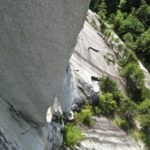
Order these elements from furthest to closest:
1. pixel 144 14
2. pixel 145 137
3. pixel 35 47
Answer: pixel 144 14 → pixel 145 137 → pixel 35 47

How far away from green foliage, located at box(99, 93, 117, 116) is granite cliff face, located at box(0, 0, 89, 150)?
577 cm

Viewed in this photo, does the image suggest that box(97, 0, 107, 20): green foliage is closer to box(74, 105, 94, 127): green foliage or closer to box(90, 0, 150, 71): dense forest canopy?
box(90, 0, 150, 71): dense forest canopy

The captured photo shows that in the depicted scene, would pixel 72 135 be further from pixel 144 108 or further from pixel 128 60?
pixel 128 60

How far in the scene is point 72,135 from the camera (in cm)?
1088

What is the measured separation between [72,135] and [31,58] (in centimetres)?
503

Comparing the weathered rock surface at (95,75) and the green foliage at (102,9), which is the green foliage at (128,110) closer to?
the weathered rock surface at (95,75)

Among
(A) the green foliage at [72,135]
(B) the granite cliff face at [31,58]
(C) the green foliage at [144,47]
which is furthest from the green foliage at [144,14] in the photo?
(B) the granite cliff face at [31,58]

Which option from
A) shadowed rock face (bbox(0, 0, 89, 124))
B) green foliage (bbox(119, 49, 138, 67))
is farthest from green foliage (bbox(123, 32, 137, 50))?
shadowed rock face (bbox(0, 0, 89, 124))

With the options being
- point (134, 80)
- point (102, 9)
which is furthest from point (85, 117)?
point (102, 9)

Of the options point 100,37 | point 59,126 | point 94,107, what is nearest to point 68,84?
point 59,126

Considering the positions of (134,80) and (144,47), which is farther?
(144,47)

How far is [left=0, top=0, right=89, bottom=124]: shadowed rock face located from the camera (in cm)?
568

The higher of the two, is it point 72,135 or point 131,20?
point 131,20

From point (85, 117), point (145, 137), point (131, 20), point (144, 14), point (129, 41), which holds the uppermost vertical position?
point (144, 14)
